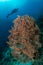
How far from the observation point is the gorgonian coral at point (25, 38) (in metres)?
2.38

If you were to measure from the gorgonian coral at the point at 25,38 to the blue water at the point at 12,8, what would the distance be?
75 millimetres

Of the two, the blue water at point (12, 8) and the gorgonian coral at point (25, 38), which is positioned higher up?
the blue water at point (12, 8)

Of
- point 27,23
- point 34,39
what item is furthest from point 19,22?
point 34,39

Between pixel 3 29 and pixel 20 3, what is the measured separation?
35 cm

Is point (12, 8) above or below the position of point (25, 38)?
above

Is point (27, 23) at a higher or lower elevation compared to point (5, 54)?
higher

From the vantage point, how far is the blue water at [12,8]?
2467 millimetres

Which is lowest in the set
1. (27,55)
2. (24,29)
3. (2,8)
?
(27,55)

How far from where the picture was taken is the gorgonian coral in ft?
7.80

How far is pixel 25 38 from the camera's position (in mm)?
2381

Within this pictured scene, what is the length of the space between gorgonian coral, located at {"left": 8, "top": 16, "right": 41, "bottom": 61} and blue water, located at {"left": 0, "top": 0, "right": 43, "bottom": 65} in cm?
8

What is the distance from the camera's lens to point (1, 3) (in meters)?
2.47

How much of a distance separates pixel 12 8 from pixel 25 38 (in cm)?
38

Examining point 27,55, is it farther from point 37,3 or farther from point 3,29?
point 37,3
